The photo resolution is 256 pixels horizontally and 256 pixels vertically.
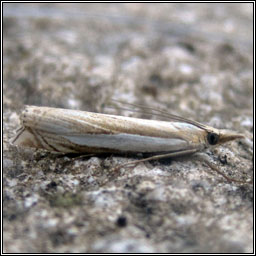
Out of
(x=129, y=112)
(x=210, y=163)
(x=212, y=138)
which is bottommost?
(x=210, y=163)

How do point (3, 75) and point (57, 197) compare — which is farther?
point (3, 75)

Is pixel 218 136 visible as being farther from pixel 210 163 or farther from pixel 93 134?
pixel 93 134

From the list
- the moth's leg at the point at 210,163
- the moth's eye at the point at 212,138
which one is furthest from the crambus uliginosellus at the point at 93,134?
the moth's eye at the point at 212,138

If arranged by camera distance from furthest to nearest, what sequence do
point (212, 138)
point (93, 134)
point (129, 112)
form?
point (129, 112) < point (212, 138) < point (93, 134)

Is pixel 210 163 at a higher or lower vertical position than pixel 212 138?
lower

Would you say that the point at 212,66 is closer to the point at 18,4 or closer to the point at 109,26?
the point at 109,26

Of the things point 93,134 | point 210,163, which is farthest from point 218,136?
point 93,134

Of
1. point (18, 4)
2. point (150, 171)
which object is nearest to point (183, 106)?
point (150, 171)

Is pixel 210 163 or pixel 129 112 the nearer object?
pixel 210 163

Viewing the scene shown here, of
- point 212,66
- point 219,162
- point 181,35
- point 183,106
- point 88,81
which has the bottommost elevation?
point 219,162
